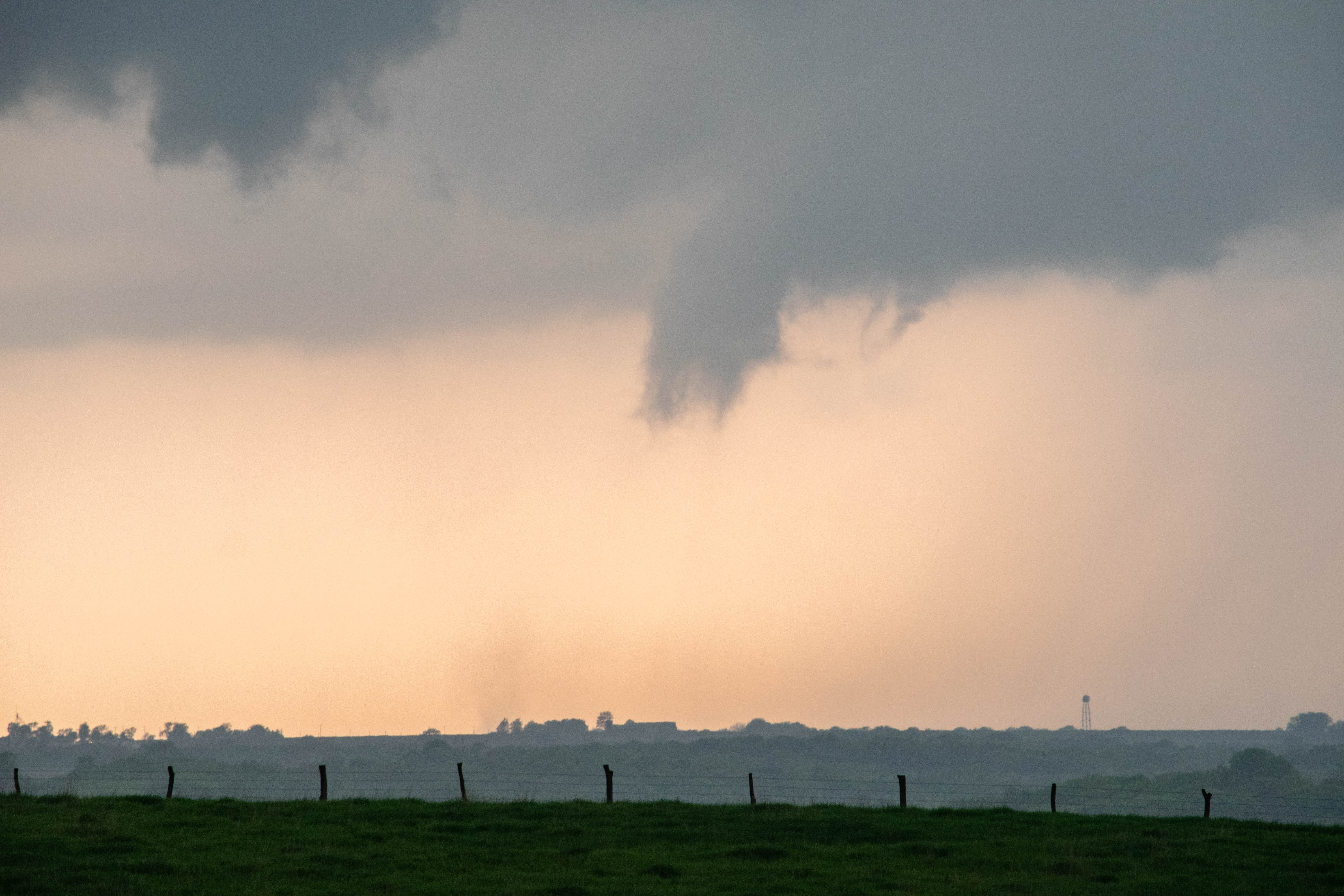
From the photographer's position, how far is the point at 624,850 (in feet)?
143

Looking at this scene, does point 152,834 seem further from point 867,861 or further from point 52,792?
point 867,861

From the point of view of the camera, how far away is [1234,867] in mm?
41875

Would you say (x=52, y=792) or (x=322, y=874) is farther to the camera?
(x=52, y=792)

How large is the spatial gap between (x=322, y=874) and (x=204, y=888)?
4012 millimetres

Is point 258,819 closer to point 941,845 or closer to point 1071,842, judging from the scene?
point 941,845

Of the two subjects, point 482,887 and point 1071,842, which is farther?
point 1071,842

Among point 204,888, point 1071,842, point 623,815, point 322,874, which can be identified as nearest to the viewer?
point 204,888

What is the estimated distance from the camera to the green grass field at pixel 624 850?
3722 cm

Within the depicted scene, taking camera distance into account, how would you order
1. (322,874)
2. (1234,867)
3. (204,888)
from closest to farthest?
(204,888)
(322,874)
(1234,867)

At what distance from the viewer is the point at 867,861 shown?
42594 millimetres

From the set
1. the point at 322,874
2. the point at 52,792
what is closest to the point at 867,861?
the point at 322,874

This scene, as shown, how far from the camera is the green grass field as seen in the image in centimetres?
3722

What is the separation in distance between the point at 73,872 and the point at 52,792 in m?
18.4

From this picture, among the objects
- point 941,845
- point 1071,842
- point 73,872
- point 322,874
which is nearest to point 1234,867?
point 1071,842
